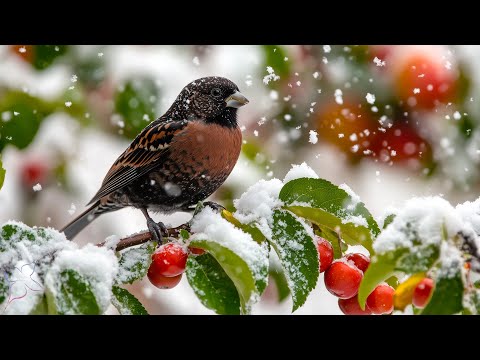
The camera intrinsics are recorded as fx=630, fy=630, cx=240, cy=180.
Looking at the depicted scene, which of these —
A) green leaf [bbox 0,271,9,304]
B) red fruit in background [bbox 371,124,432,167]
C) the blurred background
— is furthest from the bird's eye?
green leaf [bbox 0,271,9,304]

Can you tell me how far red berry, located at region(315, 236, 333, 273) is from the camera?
46.1 inches

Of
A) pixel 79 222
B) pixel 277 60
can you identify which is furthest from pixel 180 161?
pixel 277 60

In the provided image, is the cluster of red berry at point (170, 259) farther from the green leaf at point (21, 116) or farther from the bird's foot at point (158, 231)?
the green leaf at point (21, 116)

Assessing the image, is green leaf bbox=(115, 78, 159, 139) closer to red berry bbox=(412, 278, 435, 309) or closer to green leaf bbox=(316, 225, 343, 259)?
green leaf bbox=(316, 225, 343, 259)

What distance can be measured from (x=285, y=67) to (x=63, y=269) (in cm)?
193

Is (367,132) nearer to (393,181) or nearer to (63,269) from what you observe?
(393,181)

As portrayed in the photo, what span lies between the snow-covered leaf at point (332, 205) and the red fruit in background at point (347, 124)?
172 centimetres

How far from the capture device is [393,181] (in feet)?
10.9

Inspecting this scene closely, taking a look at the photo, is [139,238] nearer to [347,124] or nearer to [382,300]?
[382,300]

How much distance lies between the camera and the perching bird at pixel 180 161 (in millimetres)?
1967

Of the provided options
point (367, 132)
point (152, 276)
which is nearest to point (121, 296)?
point (152, 276)

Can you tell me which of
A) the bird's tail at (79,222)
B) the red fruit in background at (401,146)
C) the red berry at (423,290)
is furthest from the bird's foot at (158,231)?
the red fruit in background at (401,146)

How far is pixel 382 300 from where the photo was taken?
1175 mm

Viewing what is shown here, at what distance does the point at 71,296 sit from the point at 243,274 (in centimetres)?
25
